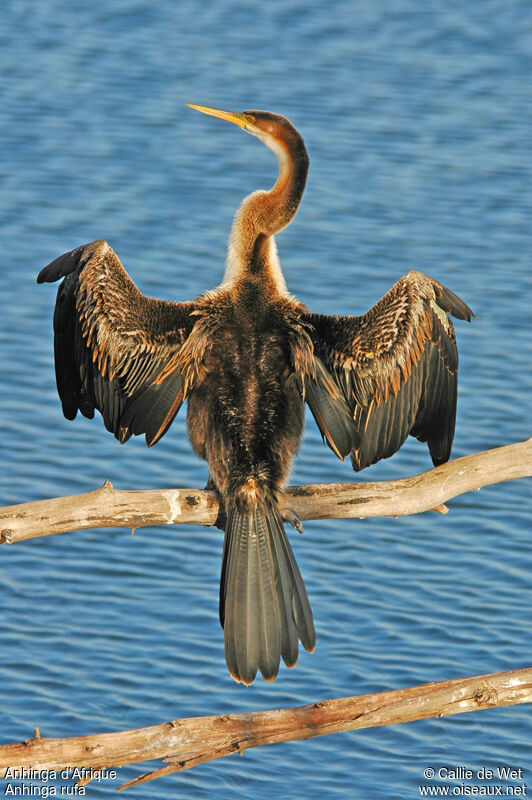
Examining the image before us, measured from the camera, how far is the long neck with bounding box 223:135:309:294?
5270mm

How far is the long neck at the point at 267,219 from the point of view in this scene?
17.3 ft

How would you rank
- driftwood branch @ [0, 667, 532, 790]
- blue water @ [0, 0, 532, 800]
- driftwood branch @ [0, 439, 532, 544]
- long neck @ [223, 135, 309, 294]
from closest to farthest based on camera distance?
driftwood branch @ [0, 667, 532, 790], driftwood branch @ [0, 439, 532, 544], long neck @ [223, 135, 309, 294], blue water @ [0, 0, 532, 800]

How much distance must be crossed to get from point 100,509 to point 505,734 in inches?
104

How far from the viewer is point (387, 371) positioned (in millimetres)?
5184

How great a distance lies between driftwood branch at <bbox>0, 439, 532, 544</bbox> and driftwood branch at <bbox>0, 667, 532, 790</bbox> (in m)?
0.66

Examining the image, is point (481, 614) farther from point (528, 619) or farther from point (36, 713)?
point (36, 713)

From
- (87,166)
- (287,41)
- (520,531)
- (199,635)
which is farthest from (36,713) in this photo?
(287,41)

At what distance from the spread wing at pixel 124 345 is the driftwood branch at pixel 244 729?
1214 millimetres

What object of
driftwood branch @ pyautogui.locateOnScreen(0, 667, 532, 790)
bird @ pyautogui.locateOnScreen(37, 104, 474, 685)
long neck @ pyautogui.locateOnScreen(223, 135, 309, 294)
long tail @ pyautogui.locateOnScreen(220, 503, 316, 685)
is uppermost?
long neck @ pyautogui.locateOnScreen(223, 135, 309, 294)

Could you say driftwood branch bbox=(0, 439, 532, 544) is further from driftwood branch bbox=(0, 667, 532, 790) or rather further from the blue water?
the blue water

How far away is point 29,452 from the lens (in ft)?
26.5

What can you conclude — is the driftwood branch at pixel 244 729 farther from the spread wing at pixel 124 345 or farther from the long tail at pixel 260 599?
the spread wing at pixel 124 345

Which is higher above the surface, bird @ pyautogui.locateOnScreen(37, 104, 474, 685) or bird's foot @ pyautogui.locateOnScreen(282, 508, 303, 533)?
bird @ pyautogui.locateOnScreen(37, 104, 474, 685)

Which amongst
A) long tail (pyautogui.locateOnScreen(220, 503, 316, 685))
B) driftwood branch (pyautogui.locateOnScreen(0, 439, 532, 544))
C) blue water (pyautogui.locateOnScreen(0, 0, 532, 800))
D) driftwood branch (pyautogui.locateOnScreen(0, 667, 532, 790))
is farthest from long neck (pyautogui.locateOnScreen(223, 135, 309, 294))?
blue water (pyautogui.locateOnScreen(0, 0, 532, 800))
